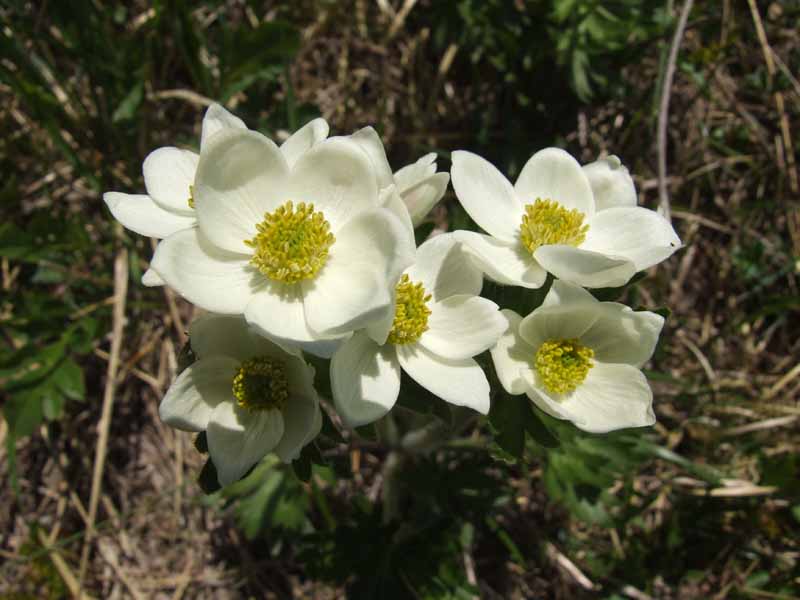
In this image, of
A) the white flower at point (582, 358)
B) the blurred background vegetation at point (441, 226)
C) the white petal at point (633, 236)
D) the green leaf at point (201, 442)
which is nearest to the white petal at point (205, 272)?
the green leaf at point (201, 442)

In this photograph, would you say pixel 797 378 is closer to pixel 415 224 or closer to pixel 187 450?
pixel 415 224

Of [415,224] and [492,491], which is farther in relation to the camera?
[492,491]

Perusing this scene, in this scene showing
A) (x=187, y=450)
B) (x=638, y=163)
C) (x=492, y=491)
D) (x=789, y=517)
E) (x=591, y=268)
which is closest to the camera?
(x=591, y=268)

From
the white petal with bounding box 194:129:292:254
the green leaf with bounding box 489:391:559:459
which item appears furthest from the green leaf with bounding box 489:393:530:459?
the white petal with bounding box 194:129:292:254

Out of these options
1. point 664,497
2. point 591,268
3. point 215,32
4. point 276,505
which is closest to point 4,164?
point 215,32

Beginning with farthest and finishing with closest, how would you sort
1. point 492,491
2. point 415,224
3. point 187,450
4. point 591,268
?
point 187,450 → point 492,491 → point 415,224 → point 591,268

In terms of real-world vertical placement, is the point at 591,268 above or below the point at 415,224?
below

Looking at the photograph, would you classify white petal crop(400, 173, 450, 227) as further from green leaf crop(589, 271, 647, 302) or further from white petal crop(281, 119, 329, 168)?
green leaf crop(589, 271, 647, 302)
